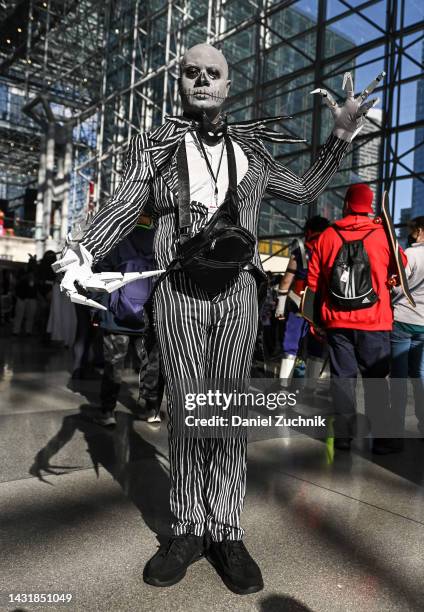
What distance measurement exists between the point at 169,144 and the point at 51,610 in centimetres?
151

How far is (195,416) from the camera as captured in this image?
1.82 meters

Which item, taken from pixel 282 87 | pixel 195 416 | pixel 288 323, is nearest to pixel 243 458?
pixel 195 416

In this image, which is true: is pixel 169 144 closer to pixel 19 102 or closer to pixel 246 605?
pixel 246 605

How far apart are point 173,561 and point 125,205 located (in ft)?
3.92

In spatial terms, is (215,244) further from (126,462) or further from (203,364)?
(126,462)

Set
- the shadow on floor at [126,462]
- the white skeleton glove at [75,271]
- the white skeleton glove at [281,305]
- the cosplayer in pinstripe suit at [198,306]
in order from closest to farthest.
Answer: the white skeleton glove at [75,271] < the cosplayer in pinstripe suit at [198,306] < the shadow on floor at [126,462] < the white skeleton glove at [281,305]

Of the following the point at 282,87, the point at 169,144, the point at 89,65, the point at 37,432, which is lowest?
the point at 37,432

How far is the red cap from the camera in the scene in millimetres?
3418

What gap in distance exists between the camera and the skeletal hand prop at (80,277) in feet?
5.15

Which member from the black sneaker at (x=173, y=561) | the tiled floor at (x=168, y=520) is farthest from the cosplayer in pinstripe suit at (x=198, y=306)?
the tiled floor at (x=168, y=520)

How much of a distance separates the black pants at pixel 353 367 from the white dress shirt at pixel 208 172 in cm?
179

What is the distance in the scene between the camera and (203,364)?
1851 millimetres

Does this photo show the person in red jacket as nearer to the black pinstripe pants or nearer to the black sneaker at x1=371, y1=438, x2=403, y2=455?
the black sneaker at x1=371, y1=438, x2=403, y2=455

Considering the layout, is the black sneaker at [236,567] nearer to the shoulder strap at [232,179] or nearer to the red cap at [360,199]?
the shoulder strap at [232,179]
